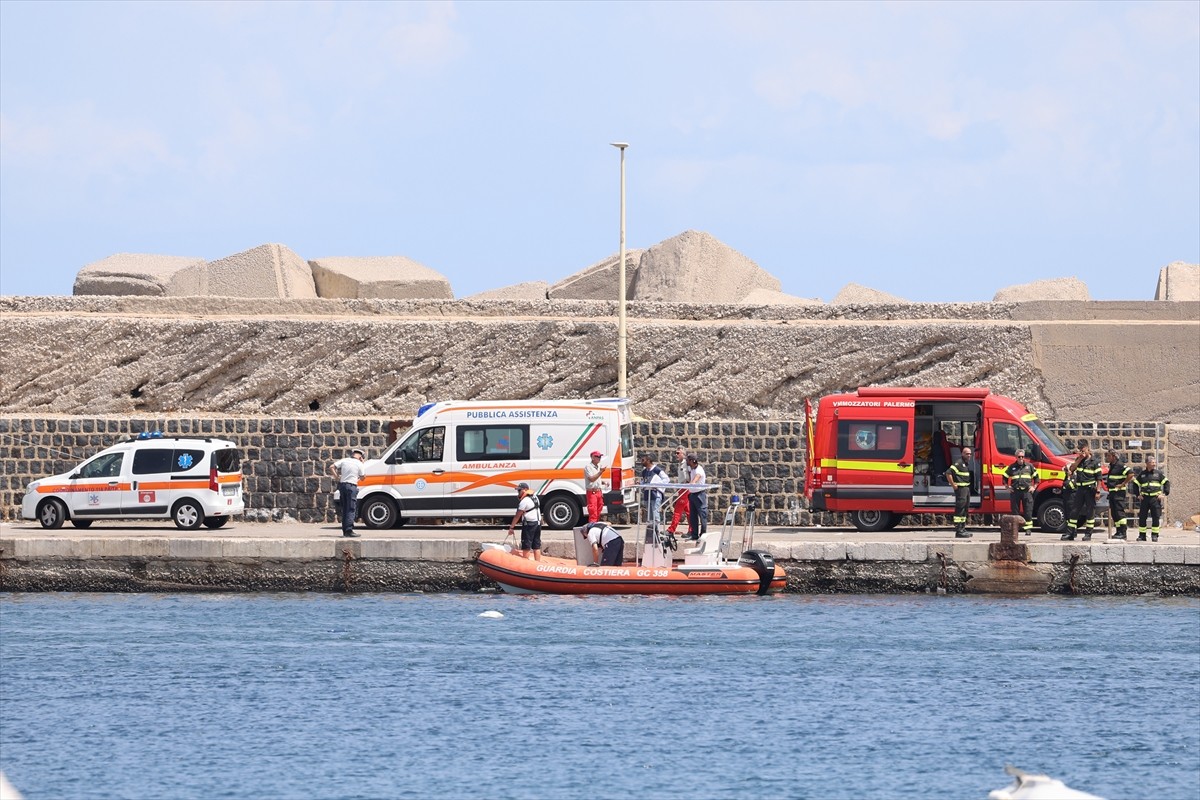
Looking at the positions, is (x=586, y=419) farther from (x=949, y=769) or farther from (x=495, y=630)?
(x=949, y=769)

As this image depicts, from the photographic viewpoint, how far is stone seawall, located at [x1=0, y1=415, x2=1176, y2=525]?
28.3 metres

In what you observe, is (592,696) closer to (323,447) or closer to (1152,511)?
(1152,511)

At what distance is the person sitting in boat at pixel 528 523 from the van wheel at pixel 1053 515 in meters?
6.92

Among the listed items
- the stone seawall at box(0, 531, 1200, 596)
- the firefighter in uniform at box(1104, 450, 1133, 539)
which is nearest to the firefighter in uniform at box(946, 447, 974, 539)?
the stone seawall at box(0, 531, 1200, 596)

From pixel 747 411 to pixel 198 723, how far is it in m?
14.7

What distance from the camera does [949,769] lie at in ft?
56.9

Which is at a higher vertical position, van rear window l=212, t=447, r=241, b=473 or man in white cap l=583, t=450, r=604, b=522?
van rear window l=212, t=447, r=241, b=473

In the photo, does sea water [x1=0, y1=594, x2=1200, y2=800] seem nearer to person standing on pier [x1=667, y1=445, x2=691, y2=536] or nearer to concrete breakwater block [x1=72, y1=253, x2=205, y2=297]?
person standing on pier [x1=667, y1=445, x2=691, y2=536]

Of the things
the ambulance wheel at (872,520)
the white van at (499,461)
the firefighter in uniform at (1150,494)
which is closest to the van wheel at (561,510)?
the white van at (499,461)

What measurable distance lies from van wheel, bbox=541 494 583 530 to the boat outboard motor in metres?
3.46

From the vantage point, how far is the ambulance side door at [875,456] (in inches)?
1025

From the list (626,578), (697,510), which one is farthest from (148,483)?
Result: (697,510)

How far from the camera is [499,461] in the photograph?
2652cm

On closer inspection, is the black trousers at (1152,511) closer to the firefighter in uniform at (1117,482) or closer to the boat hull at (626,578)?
the firefighter in uniform at (1117,482)
